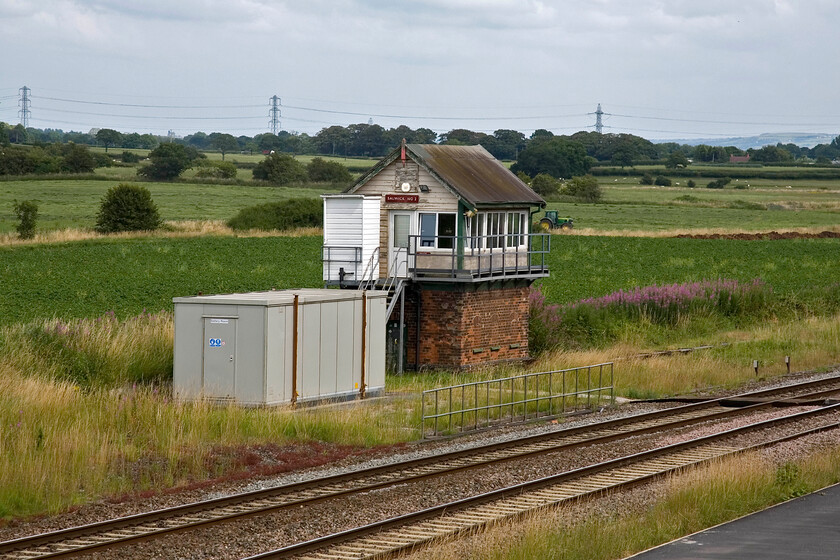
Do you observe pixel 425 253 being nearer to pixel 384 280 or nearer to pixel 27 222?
pixel 384 280

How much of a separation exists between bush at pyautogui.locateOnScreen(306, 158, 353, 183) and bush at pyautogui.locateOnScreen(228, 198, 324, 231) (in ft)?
146

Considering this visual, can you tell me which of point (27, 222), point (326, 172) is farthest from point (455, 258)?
point (326, 172)

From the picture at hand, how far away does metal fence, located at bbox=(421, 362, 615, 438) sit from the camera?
23016 millimetres

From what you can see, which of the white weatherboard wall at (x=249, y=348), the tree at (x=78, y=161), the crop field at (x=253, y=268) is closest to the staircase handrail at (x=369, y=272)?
the white weatherboard wall at (x=249, y=348)

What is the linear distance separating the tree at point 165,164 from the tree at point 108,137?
212 ft

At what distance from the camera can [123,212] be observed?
68.9 metres

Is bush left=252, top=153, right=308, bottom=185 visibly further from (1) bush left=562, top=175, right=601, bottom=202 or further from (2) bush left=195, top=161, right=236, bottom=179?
(1) bush left=562, top=175, right=601, bottom=202

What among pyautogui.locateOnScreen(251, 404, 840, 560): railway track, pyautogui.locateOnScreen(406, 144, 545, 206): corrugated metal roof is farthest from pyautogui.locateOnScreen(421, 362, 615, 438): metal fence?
pyautogui.locateOnScreen(406, 144, 545, 206): corrugated metal roof

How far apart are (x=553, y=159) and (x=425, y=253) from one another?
112 meters

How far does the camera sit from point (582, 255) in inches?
2566

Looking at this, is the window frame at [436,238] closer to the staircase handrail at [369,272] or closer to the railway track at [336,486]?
the staircase handrail at [369,272]

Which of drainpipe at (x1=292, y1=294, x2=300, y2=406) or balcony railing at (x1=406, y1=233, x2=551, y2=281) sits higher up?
balcony railing at (x1=406, y1=233, x2=551, y2=281)

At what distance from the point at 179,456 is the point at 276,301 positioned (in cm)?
545

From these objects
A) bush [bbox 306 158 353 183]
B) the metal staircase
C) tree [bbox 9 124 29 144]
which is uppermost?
tree [bbox 9 124 29 144]
